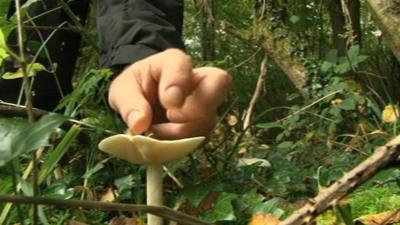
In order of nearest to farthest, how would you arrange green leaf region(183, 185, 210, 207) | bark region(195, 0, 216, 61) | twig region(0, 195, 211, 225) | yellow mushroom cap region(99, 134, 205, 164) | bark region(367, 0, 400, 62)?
twig region(0, 195, 211, 225) < yellow mushroom cap region(99, 134, 205, 164) < green leaf region(183, 185, 210, 207) < bark region(367, 0, 400, 62) < bark region(195, 0, 216, 61)

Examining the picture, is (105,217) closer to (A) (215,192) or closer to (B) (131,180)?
(B) (131,180)

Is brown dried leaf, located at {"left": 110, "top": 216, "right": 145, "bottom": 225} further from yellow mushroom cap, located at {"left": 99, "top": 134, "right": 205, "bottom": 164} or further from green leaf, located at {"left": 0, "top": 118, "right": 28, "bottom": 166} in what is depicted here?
green leaf, located at {"left": 0, "top": 118, "right": 28, "bottom": 166}

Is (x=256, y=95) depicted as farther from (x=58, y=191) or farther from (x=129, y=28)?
(x=58, y=191)

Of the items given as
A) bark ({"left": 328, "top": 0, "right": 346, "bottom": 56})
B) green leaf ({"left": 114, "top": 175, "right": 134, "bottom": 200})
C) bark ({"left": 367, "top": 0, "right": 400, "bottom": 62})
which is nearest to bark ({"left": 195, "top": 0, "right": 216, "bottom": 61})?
bark ({"left": 328, "top": 0, "right": 346, "bottom": 56})

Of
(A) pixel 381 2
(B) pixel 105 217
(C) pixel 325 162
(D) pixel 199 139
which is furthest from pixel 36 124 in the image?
(C) pixel 325 162

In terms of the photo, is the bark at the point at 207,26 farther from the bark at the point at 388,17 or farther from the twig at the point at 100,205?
the twig at the point at 100,205

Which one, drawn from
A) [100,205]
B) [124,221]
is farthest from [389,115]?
[100,205]

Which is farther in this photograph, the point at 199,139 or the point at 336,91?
the point at 336,91
